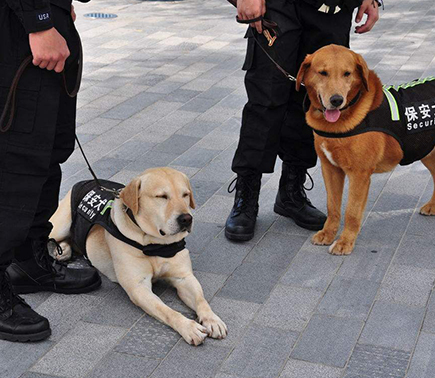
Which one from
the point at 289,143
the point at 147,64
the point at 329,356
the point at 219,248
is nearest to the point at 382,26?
the point at 147,64

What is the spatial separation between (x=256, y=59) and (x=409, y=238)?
1256 mm

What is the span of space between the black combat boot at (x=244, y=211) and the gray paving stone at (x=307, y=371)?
3.91 ft

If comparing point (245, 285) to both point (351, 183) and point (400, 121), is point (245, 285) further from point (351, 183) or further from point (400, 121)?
point (400, 121)

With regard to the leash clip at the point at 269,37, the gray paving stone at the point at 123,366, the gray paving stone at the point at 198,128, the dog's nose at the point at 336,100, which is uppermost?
the leash clip at the point at 269,37

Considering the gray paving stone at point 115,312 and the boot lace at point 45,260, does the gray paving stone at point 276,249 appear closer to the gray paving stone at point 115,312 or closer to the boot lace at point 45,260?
the gray paving stone at point 115,312

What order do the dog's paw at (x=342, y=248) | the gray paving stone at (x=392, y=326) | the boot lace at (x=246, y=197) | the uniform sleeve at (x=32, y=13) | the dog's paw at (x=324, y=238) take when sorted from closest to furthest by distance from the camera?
the uniform sleeve at (x=32, y=13) < the gray paving stone at (x=392, y=326) < the dog's paw at (x=342, y=248) < the dog's paw at (x=324, y=238) < the boot lace at (x=246, y=197)

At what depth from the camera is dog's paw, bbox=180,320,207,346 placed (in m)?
3.17

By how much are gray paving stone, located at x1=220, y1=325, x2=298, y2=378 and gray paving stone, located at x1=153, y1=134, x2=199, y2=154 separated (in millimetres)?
2383

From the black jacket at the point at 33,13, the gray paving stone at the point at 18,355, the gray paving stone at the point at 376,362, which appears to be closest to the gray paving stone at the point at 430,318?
the gray paving stone at the point at 376,362

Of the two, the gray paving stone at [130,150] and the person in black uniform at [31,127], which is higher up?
the person in black uniform at [31,127]

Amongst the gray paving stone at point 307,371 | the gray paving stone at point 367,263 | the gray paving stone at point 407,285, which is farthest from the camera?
the gray paving stone at point 367,263

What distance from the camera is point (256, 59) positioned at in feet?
13.4

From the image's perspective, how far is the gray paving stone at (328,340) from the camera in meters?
3.09

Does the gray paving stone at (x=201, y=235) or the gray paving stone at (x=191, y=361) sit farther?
the gray paving stone at (x=201, y=235)
